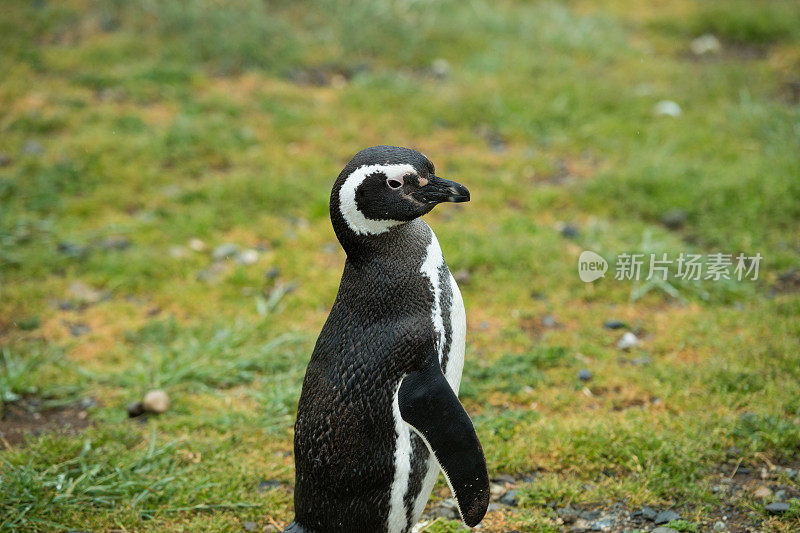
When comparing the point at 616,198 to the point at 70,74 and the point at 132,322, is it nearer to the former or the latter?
the point at 132,322

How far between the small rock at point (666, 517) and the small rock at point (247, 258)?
10.0 feet

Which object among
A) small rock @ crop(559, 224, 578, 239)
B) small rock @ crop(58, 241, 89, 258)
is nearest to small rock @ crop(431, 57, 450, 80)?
small rock @ crop(559, 224, 578, 239)

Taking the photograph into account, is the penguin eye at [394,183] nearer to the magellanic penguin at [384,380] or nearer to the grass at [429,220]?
the magellanic penguin at [384,380]

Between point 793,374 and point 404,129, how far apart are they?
3875mm

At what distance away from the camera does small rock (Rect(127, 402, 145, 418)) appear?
12.3ft

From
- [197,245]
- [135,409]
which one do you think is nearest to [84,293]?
[197,245]

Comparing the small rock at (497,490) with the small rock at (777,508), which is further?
the small rock at (497,490)

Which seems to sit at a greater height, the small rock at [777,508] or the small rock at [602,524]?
the small rock at [777,508]

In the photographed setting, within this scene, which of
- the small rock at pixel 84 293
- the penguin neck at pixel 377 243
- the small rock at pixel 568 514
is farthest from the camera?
the small rock at pixel 84 293

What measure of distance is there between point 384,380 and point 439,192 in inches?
24.1

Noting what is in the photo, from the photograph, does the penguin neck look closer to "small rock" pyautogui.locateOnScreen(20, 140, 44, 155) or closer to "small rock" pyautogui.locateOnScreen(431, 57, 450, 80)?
→ "small rock" pyautogui.locateOnScreen(20, 140, 44, 155)

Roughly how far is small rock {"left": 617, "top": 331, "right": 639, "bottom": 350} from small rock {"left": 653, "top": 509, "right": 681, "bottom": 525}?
1.35 m

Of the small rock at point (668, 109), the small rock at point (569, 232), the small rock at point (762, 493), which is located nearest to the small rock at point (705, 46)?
the small rock at point (668, 109)

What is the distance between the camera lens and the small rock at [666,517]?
9.62 ft
